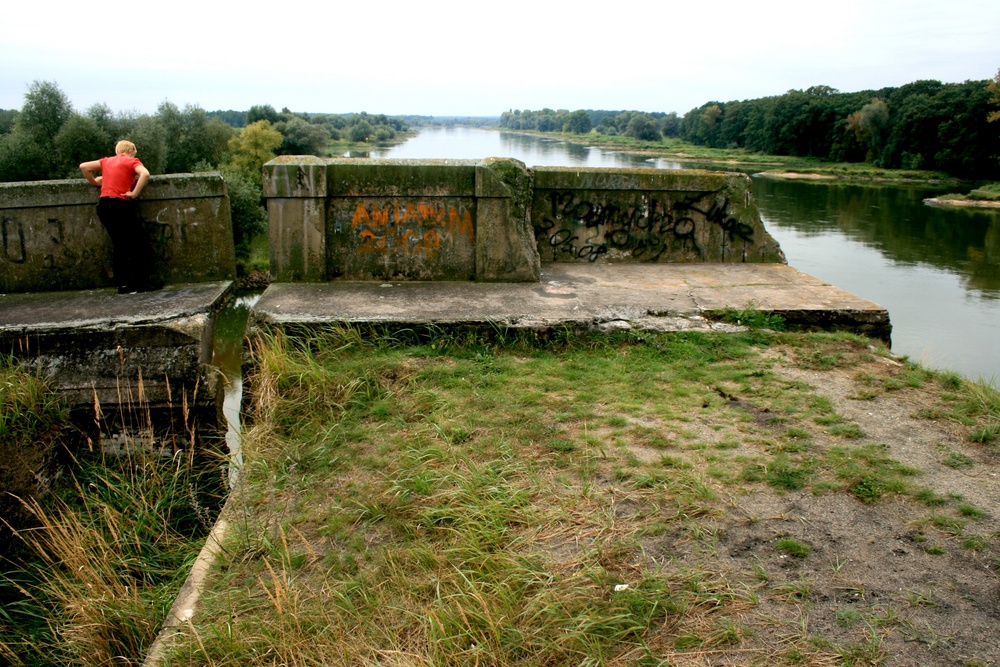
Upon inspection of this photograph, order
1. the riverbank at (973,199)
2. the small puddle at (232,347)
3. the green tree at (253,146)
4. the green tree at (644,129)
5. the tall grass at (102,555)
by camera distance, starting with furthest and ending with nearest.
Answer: the green tree at (644,129), the riverbank at (973,199), the green tree at (253,146), the small puddle at (232,347), the tall grass at (102,555)

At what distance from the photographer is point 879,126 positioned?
176ft

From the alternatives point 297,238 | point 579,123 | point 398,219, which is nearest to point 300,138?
point 297,238

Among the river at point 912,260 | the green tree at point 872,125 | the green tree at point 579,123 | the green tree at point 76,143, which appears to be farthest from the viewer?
the green tree at point 579,123

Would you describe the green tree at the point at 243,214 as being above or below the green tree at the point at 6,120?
below

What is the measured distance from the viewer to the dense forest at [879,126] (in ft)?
150

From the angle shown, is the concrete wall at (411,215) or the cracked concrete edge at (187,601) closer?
the cracked concrete edge at (187,601)

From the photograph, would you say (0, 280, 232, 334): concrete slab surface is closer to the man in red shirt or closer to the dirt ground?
the man in red shirt

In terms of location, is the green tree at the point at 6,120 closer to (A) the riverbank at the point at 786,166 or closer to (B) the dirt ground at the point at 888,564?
(B) the dirt ground at the point at 888,564

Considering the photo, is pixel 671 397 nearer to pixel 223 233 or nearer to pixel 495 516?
pixel 495 516

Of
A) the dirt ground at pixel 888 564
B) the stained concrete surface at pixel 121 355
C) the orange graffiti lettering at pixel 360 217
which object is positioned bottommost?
the dirt ground at pixel 888 564

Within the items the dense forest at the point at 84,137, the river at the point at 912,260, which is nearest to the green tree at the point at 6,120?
the dense forest at the point at 84,137

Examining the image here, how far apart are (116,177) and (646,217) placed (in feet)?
14.9

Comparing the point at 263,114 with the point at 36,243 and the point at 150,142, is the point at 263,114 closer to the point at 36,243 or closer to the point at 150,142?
the point at 150,142

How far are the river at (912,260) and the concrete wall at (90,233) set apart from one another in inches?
240
